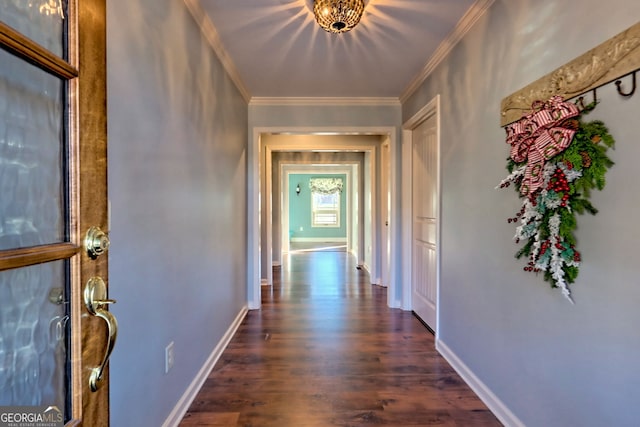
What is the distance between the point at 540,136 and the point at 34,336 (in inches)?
66.4

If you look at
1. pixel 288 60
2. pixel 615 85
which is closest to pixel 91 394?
pixel 615 85

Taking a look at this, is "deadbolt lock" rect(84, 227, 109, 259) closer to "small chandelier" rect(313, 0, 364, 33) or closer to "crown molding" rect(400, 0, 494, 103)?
"small chandelier" rect(313, 0, 364, 33)

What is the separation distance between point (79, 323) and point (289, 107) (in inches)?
122

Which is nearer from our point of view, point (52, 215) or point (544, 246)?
point (52, 215)

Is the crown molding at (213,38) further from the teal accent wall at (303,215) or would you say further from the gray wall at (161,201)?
the teal accent wall at (303,215)

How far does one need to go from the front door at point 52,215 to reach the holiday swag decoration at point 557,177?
58.7 inches

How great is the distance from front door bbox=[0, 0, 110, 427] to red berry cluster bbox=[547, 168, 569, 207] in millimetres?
1486

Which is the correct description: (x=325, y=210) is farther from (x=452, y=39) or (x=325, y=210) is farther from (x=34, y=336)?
(x=34, y=336)

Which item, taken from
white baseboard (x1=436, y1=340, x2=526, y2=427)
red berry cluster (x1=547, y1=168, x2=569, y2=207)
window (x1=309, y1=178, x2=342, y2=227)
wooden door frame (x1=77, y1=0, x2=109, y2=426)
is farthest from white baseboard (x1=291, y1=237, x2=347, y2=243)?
wooden door frame (x1=77, y1=0, x2=109, y2=426)

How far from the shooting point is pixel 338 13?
1701mm

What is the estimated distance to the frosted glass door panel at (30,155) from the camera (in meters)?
0.58

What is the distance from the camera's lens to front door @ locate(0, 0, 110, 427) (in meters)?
0.59

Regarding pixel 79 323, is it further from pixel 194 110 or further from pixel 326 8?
pixel 326 8

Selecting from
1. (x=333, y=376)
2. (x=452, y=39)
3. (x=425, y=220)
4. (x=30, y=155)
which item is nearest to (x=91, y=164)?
(x=30, y=155)
